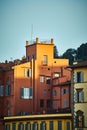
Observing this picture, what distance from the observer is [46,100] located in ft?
318

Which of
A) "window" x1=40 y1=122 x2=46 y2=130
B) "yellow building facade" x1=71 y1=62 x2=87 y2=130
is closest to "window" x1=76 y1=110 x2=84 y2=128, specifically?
"yellow building facade" x1=71 y1=62 x2=87 y2=130

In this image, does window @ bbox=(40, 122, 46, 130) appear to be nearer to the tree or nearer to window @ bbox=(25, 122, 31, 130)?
window @ bbox=(25, 122, 31, 130)

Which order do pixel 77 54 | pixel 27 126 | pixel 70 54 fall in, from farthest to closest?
1. pixel 70 54
2. pixel 77 54
3. pixel 27 126

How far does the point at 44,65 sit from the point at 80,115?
21.9 m

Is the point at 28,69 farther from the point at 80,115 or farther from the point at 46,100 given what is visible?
the point at 80,115

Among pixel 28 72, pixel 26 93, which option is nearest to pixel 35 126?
pixel 26 93

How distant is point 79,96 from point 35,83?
60.4ft

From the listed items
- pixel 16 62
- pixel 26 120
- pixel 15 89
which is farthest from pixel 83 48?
pixel 26 120

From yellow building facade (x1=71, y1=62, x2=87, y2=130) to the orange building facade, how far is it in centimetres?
1210

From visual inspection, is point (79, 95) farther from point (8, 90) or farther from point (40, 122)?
point (8, 90)

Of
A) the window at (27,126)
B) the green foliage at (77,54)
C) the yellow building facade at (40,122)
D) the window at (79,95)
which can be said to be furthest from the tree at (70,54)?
the window at (79,95)

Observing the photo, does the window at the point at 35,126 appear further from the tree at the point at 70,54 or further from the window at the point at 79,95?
the tree at the point at 70,54

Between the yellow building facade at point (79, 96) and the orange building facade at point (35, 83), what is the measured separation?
12100 mm

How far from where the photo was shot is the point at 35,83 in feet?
313
